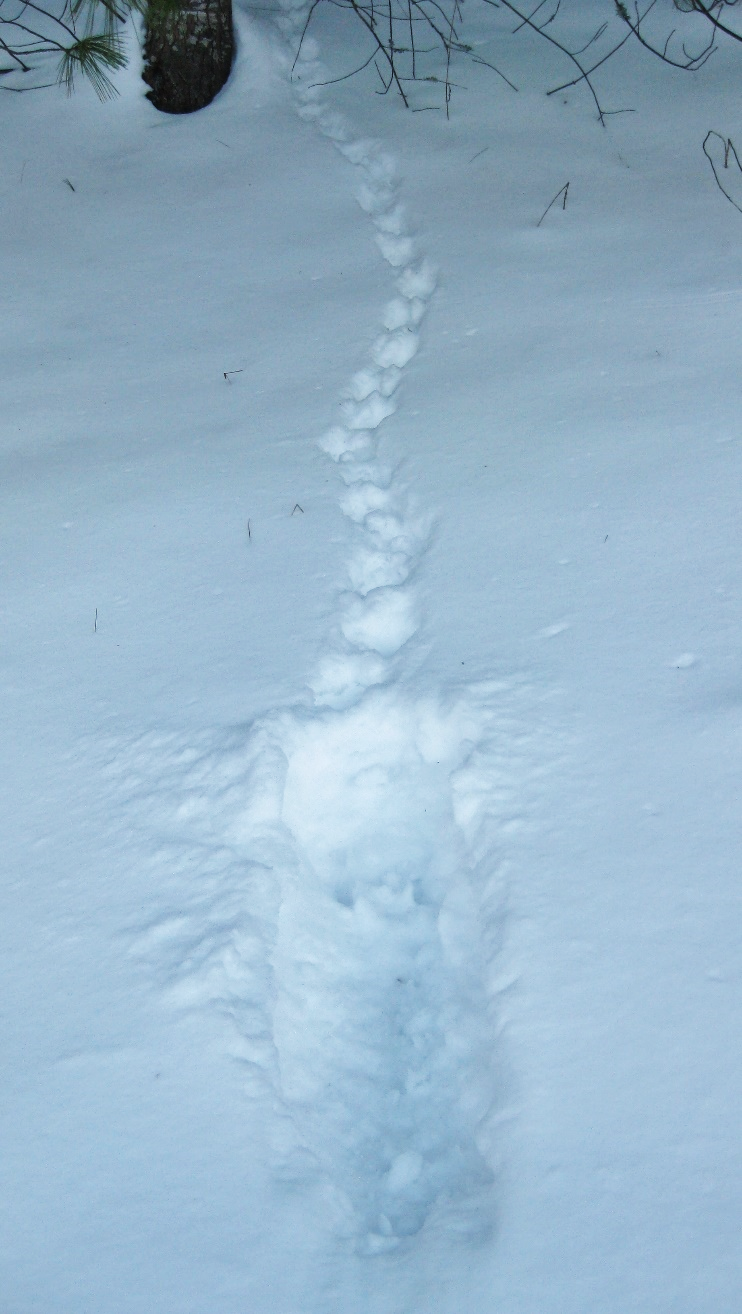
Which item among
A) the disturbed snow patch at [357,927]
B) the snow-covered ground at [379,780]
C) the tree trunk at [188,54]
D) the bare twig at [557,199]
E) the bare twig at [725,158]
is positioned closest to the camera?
the snow-covered ground at [379,780]

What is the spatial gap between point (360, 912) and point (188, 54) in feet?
12.9

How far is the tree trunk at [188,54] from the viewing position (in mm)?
4074

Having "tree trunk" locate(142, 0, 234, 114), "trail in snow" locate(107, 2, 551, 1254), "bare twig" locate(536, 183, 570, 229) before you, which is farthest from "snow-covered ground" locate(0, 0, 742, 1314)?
"tree trunk" locate(142, 0, 234, 114)

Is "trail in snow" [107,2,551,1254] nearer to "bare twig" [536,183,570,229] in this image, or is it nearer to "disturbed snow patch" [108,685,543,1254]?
"disturbed snow patch" [108,685,543,1254]

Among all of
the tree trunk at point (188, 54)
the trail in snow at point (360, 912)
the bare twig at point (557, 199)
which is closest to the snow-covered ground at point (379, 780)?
the trail in snow at point (360, 912)

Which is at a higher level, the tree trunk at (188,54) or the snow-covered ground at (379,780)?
the tree trunk at (188,54)

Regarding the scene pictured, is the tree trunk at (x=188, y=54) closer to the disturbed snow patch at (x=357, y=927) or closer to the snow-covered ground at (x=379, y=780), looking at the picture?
the snow-covered ground at (x=379, y=780)

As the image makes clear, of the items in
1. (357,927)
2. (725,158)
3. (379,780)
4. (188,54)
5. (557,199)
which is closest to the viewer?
(357,927)

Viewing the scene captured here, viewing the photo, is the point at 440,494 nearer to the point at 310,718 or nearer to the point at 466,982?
the point at 310,718

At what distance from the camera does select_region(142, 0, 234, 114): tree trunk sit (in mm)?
4074

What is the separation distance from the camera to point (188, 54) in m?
4.19

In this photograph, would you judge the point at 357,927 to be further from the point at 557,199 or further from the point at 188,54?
the point at 188,54

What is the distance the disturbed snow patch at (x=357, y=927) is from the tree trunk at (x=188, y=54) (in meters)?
3.48

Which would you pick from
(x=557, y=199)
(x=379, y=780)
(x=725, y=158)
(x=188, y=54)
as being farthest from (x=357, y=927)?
(x=188, y=54)
